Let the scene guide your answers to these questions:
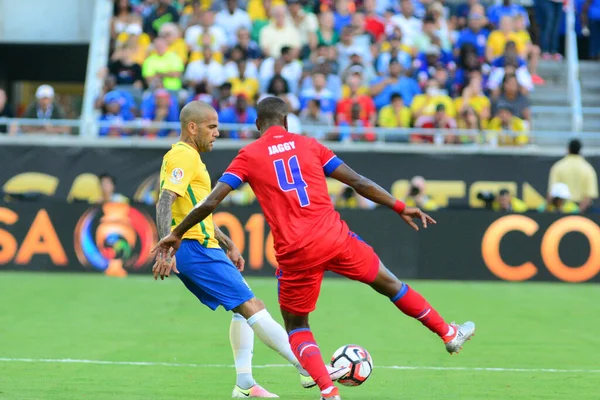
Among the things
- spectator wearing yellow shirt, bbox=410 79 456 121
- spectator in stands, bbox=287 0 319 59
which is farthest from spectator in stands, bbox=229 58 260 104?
spectator wearing yellow shirt, bbox=410 79 456 121

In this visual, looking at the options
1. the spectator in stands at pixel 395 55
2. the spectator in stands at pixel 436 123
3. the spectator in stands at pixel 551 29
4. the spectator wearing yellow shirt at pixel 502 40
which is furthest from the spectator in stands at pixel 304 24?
the spectator in stands at pixel 551 29

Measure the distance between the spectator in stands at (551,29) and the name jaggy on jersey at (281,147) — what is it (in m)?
17.8

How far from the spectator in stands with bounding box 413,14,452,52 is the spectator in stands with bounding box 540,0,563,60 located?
281 cm

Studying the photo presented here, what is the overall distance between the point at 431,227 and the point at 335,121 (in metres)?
3.58

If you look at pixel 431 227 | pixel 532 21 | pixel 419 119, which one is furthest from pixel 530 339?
pixel 532 21

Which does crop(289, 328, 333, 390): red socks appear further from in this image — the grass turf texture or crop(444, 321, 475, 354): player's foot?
crop(444, 321, 475, 354): player's foot

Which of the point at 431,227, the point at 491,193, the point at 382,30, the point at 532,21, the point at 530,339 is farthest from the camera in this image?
the point at 532,21

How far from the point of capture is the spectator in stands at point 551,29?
2430 cm

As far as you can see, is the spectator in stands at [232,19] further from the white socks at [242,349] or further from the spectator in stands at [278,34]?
the white socks at [242,349]

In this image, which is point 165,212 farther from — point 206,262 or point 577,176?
point 577,176

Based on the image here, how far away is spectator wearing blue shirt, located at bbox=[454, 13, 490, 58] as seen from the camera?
2291cm

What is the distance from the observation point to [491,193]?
19953mm

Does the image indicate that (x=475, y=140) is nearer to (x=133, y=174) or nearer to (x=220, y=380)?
(x=133, y=174)

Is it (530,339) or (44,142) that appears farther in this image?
(44,142)
